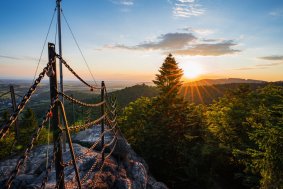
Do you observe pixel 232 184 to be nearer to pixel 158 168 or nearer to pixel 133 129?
pixel 158 168

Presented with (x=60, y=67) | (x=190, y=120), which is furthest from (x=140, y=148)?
(x=60, y=67)

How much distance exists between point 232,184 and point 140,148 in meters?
12.8

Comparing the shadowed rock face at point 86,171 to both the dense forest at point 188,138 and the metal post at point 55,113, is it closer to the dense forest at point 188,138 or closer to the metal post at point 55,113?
the metal post at point 55,113

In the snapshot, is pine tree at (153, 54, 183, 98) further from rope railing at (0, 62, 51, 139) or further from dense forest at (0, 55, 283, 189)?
rope railing at (0, 62, 51, 139)

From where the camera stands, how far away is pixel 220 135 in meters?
29.7

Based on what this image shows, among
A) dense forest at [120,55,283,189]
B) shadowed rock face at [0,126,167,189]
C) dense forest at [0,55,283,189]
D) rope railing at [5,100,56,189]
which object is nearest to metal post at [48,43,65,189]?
rope railing at [5,100,56,189]

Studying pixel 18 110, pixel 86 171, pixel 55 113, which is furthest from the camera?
pixel 86 171

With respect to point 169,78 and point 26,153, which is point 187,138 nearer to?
point 169,78

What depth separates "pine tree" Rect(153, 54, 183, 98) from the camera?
29109mm

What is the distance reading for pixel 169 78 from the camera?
29.5 m

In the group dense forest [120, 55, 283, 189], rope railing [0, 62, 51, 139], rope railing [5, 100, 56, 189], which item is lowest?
dense forest [120, 55, 283, 189]

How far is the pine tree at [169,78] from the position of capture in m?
29.1

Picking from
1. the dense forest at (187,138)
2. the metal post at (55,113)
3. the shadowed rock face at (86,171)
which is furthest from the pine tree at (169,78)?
the metal post at (55,113)

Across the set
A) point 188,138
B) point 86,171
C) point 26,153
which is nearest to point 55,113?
point 26,153
